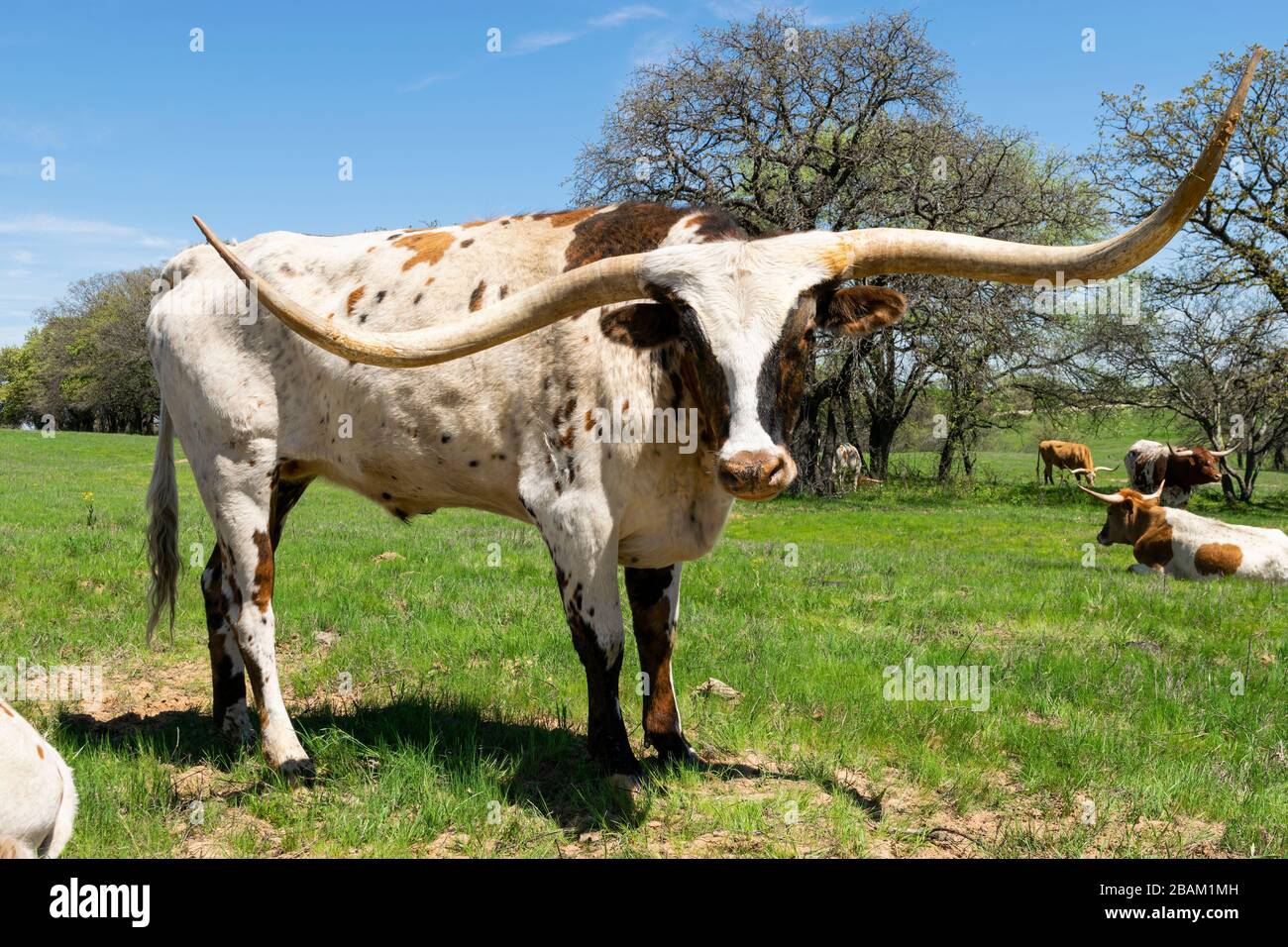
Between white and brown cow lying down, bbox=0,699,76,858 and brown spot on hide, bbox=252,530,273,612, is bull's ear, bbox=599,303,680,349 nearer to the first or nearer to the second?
brown spot on hide, bbox=252,530,273,612

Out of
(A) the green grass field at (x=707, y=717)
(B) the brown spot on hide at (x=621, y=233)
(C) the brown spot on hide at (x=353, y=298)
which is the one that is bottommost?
(A) the green grass field at (x=707, y=717)

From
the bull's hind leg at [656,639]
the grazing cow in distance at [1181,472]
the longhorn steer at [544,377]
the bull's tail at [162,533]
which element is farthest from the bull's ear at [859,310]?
the grazing cow in distance at [1181,472]

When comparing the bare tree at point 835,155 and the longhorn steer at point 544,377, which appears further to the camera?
the bare tree at point 835,155

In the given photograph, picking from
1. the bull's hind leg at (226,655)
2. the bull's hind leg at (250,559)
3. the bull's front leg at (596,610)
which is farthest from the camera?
the bull's hind leg at (226,655)

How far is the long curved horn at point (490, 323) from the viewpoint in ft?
11.3

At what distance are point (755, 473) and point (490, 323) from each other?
4.12 ft

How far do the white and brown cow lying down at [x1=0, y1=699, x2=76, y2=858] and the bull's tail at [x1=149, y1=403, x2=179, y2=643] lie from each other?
103 inches

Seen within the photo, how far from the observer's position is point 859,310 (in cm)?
391

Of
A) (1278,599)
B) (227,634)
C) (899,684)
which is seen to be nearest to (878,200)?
(1278,599)

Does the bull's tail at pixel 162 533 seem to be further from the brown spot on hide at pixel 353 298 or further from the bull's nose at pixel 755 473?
the bull's nose at pixel 755 473

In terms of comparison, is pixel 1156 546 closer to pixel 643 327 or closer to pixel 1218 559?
pixel 1218 559

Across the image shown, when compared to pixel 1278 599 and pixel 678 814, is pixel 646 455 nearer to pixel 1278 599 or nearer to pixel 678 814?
pixel 678 814

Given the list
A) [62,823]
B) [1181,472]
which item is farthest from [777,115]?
[62,823]

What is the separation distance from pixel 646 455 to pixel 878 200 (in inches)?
886
